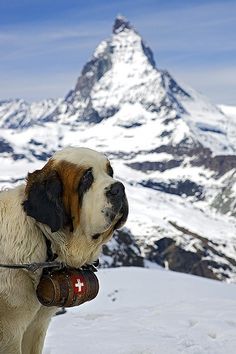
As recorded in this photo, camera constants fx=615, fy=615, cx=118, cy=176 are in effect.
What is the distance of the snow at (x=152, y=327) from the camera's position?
1084cm

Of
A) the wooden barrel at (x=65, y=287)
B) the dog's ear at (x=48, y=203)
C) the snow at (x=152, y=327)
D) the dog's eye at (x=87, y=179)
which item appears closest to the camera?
the dog's ear at (x=48, y=203)

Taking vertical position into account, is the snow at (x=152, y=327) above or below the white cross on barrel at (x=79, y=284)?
below

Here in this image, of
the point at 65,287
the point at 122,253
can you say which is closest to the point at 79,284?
the point at 65,287

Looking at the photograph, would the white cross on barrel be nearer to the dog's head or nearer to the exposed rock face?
the dog's head

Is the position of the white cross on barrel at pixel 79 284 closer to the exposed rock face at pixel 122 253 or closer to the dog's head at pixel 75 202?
the dog's head at pixel 75 202

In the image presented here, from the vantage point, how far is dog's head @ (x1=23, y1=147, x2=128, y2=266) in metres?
5.25

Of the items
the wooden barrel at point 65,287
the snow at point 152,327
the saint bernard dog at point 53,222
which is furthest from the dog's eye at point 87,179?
the snow at point 152,327

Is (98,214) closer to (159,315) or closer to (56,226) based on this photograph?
(56,226)

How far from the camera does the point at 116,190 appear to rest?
540 cm

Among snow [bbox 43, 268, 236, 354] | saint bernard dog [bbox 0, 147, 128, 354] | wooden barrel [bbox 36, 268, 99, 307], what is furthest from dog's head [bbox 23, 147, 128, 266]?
snow [bbox 43, 268, 236, 354]

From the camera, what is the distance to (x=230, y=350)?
10781 mm

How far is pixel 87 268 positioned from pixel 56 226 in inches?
33.3

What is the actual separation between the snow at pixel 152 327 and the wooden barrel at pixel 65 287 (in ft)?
15.1

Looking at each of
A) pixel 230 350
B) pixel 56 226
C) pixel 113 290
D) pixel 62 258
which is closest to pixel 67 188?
pixel 56 226
